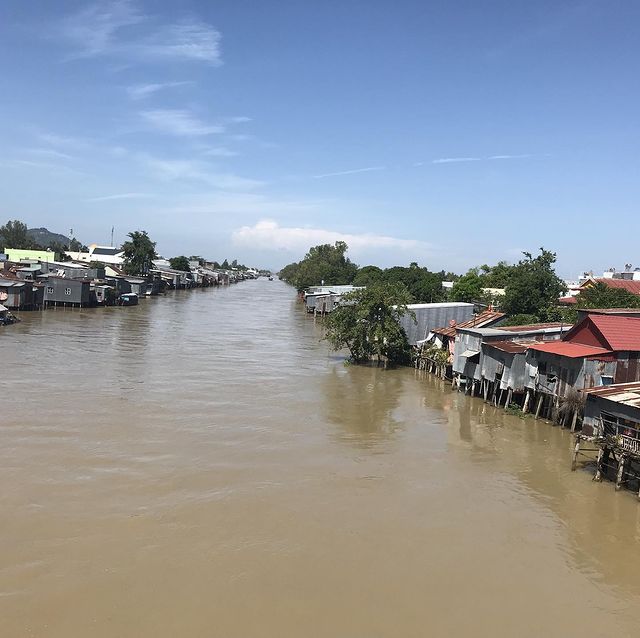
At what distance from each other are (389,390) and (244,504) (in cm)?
1300

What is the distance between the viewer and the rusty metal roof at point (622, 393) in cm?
1367

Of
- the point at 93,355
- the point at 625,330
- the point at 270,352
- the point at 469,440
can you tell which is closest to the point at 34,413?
the point at 93,355

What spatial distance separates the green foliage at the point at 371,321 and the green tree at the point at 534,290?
8.67 metres

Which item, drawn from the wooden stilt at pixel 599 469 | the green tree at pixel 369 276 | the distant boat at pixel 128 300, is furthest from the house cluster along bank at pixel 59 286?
the wooden stilt at pixel 599 469

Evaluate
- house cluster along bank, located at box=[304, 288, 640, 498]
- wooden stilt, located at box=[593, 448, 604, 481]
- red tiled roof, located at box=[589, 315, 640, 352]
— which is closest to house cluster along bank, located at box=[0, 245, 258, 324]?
house cluster along bank, located at box=[304, 288, 640, 498]

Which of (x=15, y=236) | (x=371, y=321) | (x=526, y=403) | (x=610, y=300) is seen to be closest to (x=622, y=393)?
(x=526, y=403)

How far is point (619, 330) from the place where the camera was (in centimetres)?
1822

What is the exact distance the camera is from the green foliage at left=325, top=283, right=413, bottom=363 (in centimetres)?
2745

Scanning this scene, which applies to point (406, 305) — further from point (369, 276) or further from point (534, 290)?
point (369, 276)

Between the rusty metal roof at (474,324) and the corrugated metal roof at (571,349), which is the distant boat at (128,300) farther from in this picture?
the corrugated metal roof at (571,349)

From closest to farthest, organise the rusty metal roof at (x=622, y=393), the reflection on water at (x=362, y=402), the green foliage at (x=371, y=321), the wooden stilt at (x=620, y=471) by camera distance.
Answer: the wooden stilt at (x=620, y=471), the rusty metal roof at (x=622, y=393), the reflection on water at (x=362, y=402), the green foliage at (x=371, y=321)

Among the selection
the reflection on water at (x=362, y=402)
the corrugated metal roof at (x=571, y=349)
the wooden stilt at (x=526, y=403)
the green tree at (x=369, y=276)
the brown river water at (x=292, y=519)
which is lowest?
the brown river water at (x=292, y=519)

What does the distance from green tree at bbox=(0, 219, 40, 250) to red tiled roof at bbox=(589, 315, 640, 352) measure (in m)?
96.2

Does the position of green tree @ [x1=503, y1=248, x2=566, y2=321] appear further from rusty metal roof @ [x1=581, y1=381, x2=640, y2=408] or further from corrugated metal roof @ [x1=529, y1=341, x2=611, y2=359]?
rusty metal roof @ [x1=581, y1=381, x2=640, y2=408]
